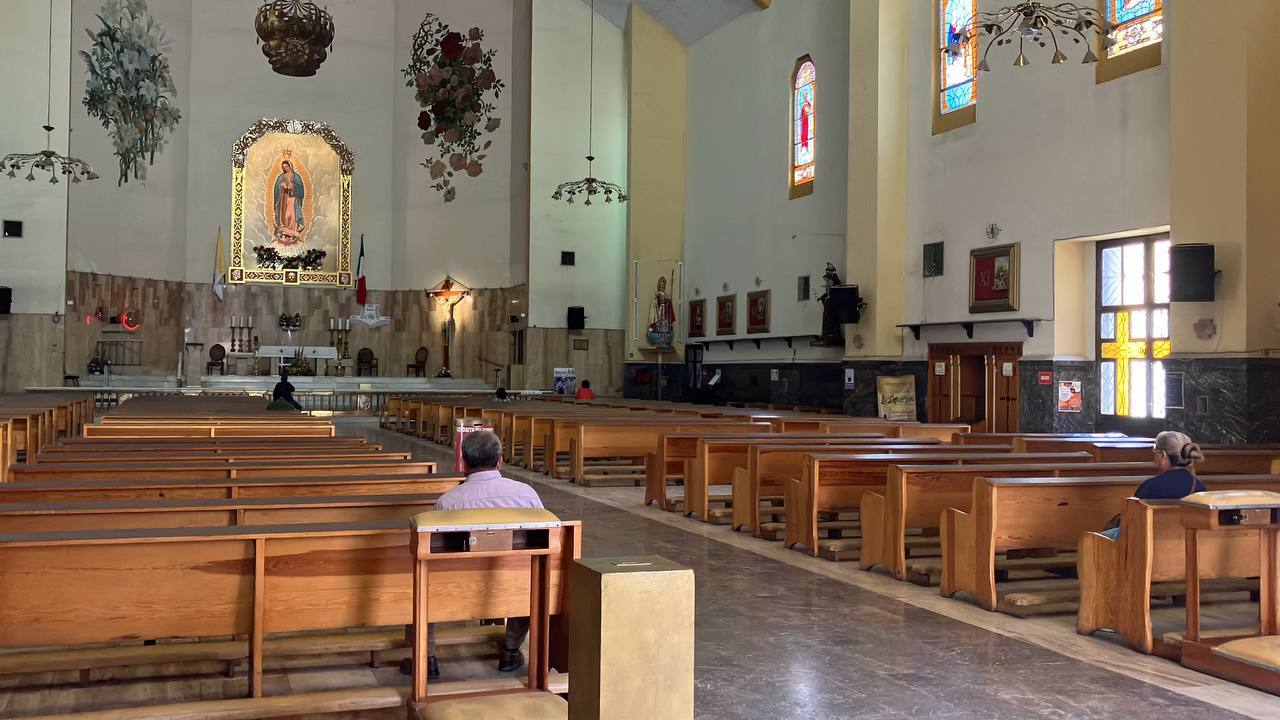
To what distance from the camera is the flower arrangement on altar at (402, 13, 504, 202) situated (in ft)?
87.5

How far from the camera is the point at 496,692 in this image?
3.16m

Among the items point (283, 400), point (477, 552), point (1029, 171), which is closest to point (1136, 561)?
point (477, 552)

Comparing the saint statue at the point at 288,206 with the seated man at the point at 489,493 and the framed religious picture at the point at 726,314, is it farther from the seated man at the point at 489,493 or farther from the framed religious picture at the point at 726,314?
the seated man at the point at 489,493

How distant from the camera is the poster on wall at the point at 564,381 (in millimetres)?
23484

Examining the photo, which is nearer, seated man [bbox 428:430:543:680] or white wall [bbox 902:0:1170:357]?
seated man [bbox 428:430:543:680]

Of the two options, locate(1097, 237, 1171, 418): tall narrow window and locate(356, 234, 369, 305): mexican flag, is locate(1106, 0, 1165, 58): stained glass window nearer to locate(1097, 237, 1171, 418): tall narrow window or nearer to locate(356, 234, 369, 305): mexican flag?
locate(1097, 237, 1171, 418): tall narrow window

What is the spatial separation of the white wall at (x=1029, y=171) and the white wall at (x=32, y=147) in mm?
17185

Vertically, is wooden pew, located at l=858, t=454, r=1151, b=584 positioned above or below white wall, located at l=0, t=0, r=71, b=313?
below

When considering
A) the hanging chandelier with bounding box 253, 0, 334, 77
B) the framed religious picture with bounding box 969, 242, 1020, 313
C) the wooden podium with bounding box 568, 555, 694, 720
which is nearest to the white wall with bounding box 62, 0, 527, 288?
the hanging chandelier with bounding box 253, 0, 334, 77

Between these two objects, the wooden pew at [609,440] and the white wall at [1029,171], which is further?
the white wall at [1029,171]

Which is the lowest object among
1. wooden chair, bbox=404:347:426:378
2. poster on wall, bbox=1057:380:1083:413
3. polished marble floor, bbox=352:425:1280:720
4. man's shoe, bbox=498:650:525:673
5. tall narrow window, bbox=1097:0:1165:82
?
polished marble floor, bbox=352:425:1280:720

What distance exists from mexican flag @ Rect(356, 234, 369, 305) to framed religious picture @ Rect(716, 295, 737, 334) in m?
9.42

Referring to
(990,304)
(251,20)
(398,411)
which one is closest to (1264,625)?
(990,304)

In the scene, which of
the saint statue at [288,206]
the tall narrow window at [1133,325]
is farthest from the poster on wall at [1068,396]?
the saint statue at [288,206]
